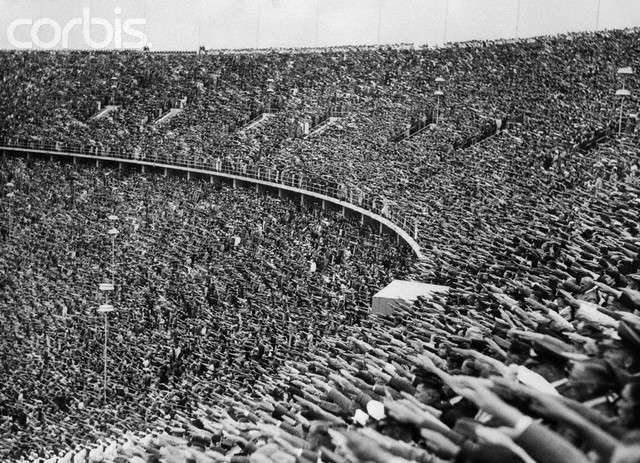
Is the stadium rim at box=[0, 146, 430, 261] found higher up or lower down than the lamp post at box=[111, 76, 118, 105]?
lower down

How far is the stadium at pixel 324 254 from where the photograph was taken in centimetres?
527

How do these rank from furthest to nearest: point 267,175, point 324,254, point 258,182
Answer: point 258,182
point 267,175
point 324,254

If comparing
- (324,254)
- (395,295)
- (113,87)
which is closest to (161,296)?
(324,254)

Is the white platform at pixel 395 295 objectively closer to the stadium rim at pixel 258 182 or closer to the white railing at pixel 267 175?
the stadium rim at pixel 258 182

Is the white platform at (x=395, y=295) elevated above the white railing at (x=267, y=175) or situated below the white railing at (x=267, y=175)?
above

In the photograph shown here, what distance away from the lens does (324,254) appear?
28.1 m

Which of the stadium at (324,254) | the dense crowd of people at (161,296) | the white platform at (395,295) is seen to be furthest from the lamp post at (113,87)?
the white platform at (395,295)

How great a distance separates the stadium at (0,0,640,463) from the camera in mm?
5273

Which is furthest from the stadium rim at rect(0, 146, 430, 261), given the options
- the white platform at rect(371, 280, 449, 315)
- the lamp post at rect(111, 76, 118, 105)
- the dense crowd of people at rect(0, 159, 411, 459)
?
the lamp post at rect(111, 76, 118, 105)

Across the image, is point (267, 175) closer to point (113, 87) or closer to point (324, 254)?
point (324, 254)

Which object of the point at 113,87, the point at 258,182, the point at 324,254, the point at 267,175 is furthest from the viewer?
the point at 113,87

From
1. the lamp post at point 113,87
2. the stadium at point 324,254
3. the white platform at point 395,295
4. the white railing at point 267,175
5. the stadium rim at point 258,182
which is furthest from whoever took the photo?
the lamp post at point 113,87

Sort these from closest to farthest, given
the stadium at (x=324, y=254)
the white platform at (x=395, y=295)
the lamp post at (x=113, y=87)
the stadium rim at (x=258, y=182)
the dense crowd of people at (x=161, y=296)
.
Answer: the stadium at (x=324, y=254)
the white platform at (x=395, y=295)
the dense crowd of people at (x=161, y=296)
the stadium rim at (x=258, y=182)
the lamp post at (x=113, y=87)

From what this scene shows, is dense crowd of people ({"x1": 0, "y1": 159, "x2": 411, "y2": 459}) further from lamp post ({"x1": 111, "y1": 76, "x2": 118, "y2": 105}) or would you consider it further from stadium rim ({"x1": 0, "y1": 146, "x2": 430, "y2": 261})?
lamp post ({"x1": 111, "y1": 76, "x2": 118, "y2": 105})
